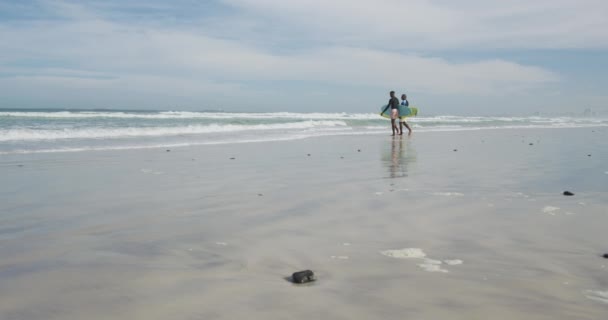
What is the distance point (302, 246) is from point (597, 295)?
1820 millimetres

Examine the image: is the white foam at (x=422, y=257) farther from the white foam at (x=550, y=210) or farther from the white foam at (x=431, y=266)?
the white foam at (x=550, y=210)

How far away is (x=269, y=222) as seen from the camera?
14.1 feet

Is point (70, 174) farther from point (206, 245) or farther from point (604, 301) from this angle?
point (604, 301)

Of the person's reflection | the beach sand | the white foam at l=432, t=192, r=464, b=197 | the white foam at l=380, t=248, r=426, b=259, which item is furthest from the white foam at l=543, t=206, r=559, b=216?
the person's reflection

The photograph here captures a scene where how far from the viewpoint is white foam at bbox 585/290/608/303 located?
257 cm

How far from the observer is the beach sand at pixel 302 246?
2.50 meters

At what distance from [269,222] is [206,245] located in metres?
0.84

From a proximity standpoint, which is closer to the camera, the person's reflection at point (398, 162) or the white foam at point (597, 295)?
the white foam at point (597, 295)

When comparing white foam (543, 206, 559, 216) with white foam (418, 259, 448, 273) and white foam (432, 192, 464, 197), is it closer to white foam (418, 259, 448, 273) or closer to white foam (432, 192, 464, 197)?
white foam (432, 192, 464, 197)

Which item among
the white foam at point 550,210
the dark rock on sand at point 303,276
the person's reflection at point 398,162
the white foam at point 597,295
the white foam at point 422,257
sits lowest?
the white foam at point 597,295

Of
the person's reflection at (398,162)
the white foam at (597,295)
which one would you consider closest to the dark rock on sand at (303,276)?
the white foam at (597,295)

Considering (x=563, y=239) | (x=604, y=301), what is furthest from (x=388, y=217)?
(x=604, y=301)

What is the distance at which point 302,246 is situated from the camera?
3564 mm

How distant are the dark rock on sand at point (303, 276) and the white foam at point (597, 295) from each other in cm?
147
